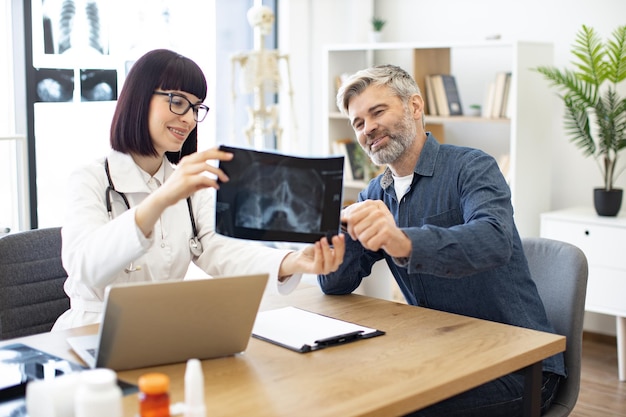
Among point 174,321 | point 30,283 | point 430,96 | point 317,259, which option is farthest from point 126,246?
point 430,96

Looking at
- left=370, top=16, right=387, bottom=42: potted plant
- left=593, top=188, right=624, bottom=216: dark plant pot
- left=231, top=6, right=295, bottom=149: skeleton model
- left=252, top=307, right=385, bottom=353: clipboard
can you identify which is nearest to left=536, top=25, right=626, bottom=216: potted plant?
left=593, top=188, right=624, bottom=216: dark plant pot

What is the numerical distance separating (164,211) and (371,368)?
74 centimetres

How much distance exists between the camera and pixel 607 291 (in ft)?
12.6

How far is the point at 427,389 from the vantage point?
147cm

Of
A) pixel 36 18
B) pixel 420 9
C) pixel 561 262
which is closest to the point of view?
pixel 561 262

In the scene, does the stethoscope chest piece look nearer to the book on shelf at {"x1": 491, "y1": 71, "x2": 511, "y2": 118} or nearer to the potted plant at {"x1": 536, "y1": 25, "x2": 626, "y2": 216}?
the potted plant at {"x1": 536, "y1": 25, "x2": 626, "y2": 216}

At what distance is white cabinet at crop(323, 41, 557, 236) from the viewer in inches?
164

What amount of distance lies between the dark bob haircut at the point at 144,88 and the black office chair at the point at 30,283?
36 cm

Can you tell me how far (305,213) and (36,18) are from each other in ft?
8.37

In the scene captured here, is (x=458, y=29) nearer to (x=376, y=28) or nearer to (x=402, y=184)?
(x=376, y=28)

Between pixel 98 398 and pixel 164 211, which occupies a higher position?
Result: pixel 164 211

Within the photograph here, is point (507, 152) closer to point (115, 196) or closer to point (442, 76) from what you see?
point (442, 76)

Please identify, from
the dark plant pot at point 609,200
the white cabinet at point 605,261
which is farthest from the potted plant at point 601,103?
the white cabinet at point 605,261

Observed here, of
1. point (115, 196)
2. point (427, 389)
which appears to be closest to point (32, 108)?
point (115, 196)
